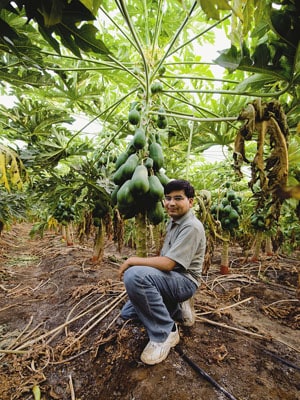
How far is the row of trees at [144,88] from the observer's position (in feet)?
3.76

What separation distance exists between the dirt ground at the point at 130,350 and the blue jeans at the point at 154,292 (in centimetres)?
18

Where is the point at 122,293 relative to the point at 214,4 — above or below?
below

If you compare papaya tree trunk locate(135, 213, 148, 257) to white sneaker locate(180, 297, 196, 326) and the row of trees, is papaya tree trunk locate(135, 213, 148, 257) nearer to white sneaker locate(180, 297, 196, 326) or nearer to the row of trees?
the row of trees

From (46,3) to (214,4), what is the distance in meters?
0.55

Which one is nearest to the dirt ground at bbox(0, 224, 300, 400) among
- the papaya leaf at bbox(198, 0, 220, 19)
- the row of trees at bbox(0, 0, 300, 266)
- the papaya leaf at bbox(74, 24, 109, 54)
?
the row of trees at bbox(0, 0, 300, 266)

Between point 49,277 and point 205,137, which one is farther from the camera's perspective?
point 49,277

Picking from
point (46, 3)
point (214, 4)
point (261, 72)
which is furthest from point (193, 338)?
point (46, 3)

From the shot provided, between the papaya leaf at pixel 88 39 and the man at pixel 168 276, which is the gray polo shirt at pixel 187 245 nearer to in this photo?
the man at pixel 168 276

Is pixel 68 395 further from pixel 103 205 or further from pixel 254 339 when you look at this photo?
pixel 103 205

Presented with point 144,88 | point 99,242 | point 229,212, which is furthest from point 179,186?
point 99,242

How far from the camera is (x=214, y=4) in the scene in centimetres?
79

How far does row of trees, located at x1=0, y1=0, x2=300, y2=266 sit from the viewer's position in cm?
115

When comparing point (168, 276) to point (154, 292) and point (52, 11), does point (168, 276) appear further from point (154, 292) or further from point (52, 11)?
point (52, 11)

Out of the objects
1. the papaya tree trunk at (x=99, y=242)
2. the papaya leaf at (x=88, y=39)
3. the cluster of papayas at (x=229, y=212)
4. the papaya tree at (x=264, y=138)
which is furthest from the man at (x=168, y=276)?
the cluster of papayas at (x=229, y=212)
